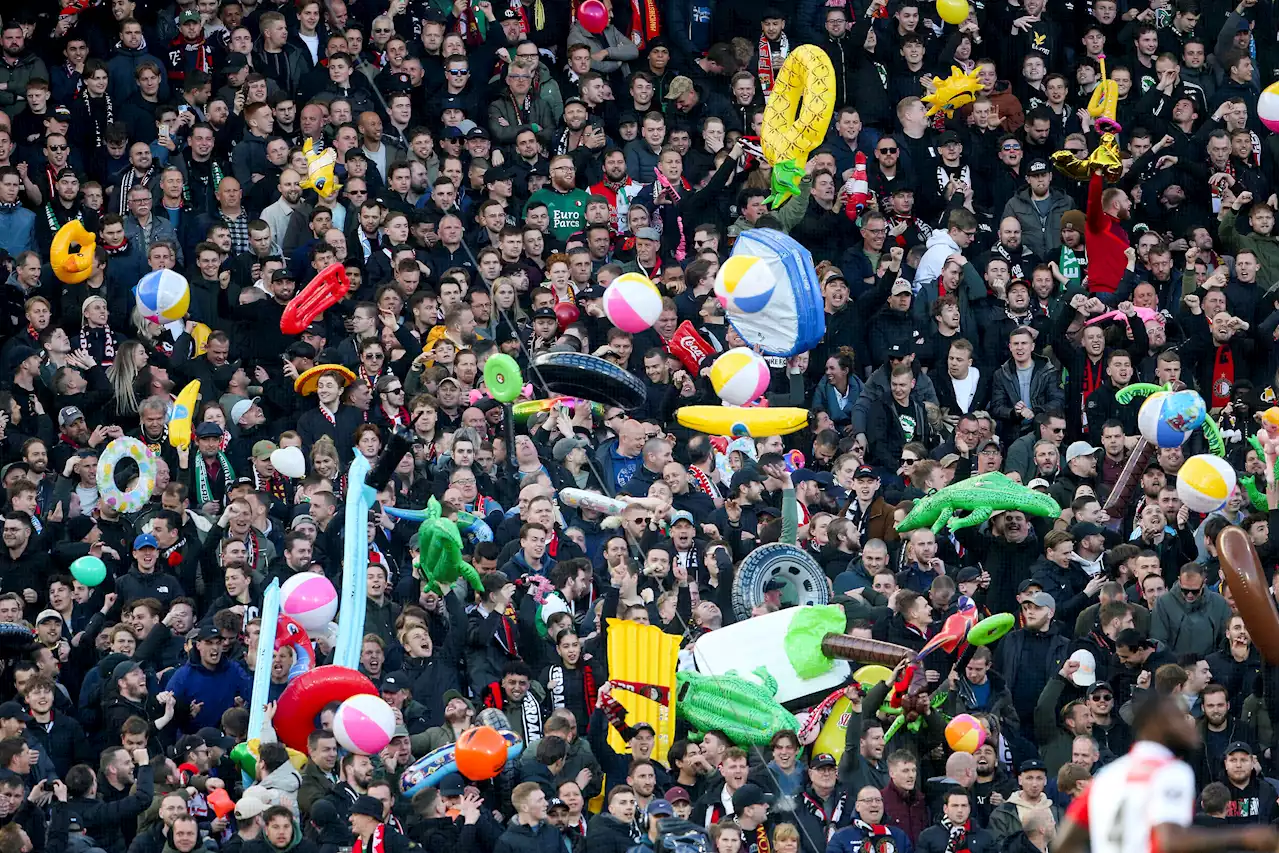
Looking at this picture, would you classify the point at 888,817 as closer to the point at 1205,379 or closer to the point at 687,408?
the point at 687,408

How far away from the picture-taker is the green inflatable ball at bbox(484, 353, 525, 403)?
16.7 meters

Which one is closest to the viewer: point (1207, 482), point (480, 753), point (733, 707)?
point (480, 753)

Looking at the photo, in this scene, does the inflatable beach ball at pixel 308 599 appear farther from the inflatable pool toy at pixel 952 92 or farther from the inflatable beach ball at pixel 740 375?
the inflatable pool toy at pixel 952 92

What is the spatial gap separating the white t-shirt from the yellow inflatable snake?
10385 millimetres

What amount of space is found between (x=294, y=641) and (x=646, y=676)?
194cm

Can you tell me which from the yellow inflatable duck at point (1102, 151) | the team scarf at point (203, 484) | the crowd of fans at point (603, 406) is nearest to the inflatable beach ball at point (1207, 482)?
the crowd of fans at point (603, 406)

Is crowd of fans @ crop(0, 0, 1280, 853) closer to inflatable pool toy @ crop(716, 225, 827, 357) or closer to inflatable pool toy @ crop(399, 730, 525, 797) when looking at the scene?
inflatable pool toy @ crop(399, 730, 525, 797)

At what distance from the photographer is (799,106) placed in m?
17.9

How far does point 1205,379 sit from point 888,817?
18.3ft

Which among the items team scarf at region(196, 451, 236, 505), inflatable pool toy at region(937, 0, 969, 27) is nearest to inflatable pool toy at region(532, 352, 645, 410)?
team scarf at region(196, 451, 236, 505)

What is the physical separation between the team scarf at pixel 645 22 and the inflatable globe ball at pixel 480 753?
29.3 ft

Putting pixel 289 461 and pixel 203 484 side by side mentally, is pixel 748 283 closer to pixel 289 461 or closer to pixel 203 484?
pixel 289 461

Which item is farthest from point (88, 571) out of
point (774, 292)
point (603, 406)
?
point (774, 292)

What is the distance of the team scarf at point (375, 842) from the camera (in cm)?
1323
